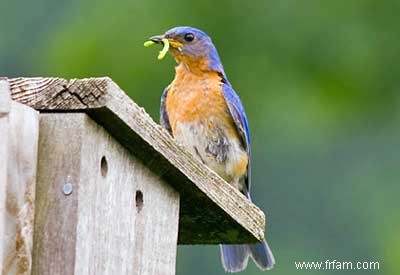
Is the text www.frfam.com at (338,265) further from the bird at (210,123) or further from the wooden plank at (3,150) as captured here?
the wooden plank at (3,150)

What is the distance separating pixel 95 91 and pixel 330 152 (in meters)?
11.2

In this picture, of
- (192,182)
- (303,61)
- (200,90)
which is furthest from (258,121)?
(192,182)

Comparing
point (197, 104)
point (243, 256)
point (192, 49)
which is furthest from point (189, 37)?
point (243, 256)

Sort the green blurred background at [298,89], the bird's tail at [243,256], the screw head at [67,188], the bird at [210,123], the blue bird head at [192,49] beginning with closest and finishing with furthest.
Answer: the screw head at [67,188], the bird's tail at [243,256], the bird at [210,123], the blue bird head at [192,49], the green blurred background at [298,89]

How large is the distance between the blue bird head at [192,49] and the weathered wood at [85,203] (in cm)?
246

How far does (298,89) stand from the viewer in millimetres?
14891

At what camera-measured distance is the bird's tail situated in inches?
251

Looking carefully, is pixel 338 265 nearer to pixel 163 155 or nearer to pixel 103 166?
pixel 163 155

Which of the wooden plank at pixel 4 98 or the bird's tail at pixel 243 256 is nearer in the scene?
the wooden plank at pixel 4 98

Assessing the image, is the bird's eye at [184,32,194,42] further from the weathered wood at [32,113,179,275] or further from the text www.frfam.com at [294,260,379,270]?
the text www.frfam.com at [294,260,379,270]

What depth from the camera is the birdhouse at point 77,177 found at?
14.4ft

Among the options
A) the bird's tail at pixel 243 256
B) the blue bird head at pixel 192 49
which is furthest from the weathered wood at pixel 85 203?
the blue bird head at pixel 192 49

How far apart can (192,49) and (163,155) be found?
8.45ft

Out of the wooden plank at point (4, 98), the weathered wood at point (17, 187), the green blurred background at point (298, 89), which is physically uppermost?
the green blurred background at point (298, 89)
